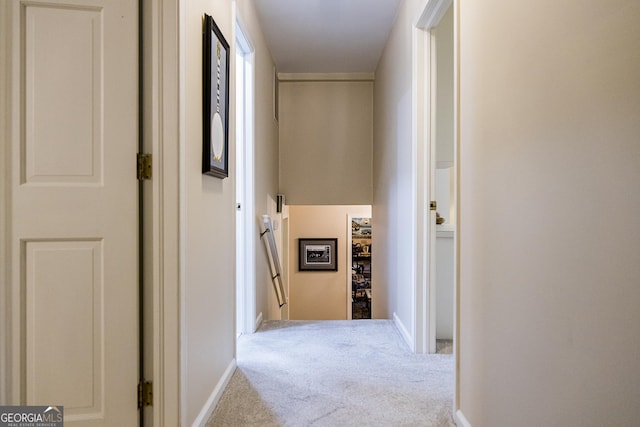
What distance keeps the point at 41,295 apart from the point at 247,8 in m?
2.36

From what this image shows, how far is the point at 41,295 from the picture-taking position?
142cm

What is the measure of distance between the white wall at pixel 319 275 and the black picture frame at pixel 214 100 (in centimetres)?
504

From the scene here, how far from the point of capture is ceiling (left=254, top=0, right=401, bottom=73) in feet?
10.5

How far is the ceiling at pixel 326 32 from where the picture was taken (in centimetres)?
321

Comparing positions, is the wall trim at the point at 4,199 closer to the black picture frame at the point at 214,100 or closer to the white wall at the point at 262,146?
the black picture frame at the point at 214,100

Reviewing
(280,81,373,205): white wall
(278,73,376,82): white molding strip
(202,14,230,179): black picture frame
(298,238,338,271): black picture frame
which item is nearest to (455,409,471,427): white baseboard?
(202,14,230,179): black picture frame

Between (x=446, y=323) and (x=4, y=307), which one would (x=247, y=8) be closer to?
(x=4, y=307)

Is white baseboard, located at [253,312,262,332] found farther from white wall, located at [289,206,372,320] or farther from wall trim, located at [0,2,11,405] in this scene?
white wall, located at [289,206,372,320]

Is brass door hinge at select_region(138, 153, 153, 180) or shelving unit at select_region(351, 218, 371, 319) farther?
shelving unit at select_region(351, 218, 371, 319)

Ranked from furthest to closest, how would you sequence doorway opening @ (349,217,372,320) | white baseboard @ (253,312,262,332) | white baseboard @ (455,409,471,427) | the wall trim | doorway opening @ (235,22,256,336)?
doorway opening @ (349,217,372,320) → white baseboard @ (253,312,262,332) → doorway opening @ (235,22,256,336) → white baseboard @ (455,409,471,427) → the wall trim

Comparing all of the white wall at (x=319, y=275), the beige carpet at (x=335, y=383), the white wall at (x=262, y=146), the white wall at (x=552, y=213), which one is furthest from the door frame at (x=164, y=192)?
the white wall at (x=319, y=275)

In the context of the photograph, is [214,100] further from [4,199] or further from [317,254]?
[317,254]

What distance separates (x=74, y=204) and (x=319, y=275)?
19.0ft

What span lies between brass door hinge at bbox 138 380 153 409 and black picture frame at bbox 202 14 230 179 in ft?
2.90
